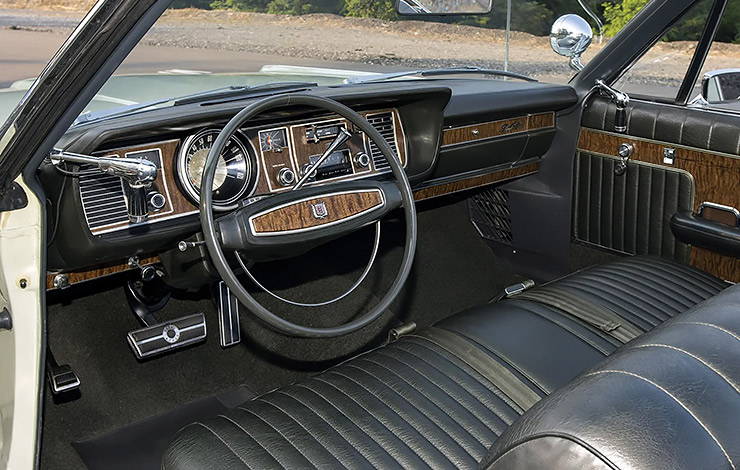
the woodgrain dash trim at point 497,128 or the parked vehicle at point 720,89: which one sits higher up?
the parked vehicle at point 720,89

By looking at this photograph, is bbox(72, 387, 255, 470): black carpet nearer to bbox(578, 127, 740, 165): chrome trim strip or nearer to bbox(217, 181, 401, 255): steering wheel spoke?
bbox(217, 181, 401, 255): steering wheel spoke

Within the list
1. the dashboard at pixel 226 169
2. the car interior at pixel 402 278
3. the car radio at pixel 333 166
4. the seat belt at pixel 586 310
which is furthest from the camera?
the car radio at pixel 333 166

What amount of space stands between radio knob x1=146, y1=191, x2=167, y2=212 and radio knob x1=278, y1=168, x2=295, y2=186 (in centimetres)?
35

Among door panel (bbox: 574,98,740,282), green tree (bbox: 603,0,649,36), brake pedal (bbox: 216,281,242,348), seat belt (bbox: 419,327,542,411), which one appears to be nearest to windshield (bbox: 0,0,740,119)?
green tree (bbox: 603,0,649,36)

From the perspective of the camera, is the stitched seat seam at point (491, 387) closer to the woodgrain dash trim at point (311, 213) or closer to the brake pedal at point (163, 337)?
the woodgrain dash trim at point (311, 213)

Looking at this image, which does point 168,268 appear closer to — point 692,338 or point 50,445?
point 50,445

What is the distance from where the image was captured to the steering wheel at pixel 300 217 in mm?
1874

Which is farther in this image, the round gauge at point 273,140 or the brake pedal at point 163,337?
the brake pedal at point 163,337

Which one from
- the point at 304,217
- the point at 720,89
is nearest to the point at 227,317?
the point at 304,217

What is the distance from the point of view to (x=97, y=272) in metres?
2.51

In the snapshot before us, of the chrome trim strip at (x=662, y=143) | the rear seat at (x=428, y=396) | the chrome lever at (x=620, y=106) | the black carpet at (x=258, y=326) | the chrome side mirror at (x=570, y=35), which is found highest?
the chrome side mirror at (x=570, y=35)

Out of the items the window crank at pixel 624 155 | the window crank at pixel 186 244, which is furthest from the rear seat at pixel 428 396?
the window crank at pixel 624 155

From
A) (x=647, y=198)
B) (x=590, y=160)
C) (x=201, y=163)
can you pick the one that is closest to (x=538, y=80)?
(x=590, y=160)

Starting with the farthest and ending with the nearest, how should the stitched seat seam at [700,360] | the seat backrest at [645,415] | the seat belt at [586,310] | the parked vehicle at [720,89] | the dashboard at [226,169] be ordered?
the parked vehicle at [720,89] → the seat belt at [586,310] → the dashboard at [226,169] → the stitched seat seam at [700,360] → the seat backrest at [645,415]
